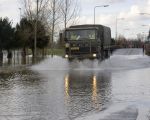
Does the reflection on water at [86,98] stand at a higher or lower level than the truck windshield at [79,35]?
lower

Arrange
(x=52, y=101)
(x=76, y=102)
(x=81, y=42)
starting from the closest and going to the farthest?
(x=76, y=102) → (x=52, y=101) → (x=81, y=42)

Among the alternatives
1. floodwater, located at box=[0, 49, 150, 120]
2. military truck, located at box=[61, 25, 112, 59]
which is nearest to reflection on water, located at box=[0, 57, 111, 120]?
floodwater, located at box=[0, 49, 150, 120]

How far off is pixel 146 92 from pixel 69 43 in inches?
770

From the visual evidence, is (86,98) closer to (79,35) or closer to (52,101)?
(52,101)

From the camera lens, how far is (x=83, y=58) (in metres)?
36.5

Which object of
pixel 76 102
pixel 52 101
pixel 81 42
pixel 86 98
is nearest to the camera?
pixel 76 102

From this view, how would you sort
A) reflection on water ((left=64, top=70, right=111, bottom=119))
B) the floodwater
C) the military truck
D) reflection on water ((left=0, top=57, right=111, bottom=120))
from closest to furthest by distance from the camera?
the floodwater, reflection on water ((left=0, top=57, right=111, bottom=120)), reflection on water ((left=64, top=70, right=111, bottom=119)), the military truck

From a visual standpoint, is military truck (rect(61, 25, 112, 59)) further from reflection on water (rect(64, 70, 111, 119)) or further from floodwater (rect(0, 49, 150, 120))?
reflection on water (rect(64, 70, 111, 119))

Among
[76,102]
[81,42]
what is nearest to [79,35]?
[81,42]

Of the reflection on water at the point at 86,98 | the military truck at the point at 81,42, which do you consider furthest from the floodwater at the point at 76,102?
the military truck at the point at 81,42

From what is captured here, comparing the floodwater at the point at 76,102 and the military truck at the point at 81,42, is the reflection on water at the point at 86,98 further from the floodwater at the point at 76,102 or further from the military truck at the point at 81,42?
the military truck at the point at 81,42

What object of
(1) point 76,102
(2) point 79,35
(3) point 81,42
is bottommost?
(1) point 76,102

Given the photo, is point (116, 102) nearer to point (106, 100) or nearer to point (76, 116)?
point (106, 100)

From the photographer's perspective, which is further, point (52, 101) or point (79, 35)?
point (79, 35)
